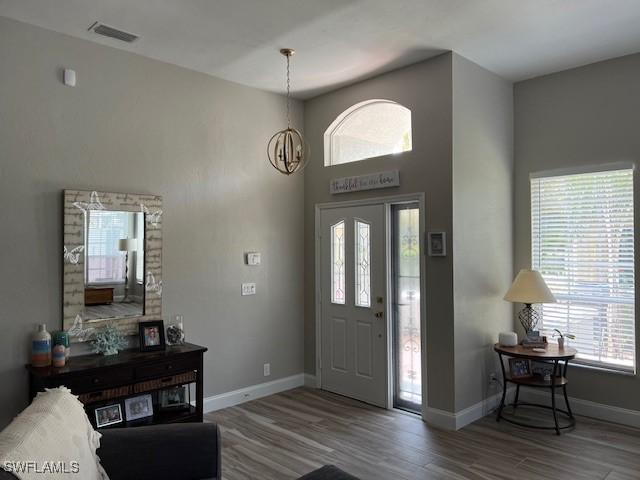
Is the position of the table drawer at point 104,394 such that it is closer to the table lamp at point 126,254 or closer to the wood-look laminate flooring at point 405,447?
the table lamp at point 126,254

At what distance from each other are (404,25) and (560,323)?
3.15 meters

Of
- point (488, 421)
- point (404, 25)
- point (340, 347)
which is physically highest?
point (404, 25)

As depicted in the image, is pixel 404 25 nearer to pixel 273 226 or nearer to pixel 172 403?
pixel 273 226

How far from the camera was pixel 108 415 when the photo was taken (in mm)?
3594

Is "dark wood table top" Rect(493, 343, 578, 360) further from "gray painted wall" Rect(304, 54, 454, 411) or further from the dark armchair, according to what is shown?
the dark armchair

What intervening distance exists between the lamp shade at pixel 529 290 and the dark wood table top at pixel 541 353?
17.0 inches

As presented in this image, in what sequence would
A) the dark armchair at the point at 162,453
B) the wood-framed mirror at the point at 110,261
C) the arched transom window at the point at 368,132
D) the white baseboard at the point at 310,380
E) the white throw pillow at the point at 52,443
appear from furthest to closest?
the white baseboard at the point at 310,380, the arched transom window at the point at 368,132, the wood-framed mirror at the point at 110,261, the dark armchair at the point at 162,453, the white throw pillow at the point at 52,443

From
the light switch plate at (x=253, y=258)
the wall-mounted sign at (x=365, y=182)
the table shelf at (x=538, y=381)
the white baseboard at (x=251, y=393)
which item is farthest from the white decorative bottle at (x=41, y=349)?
the table shelf at (x=538, y=381)

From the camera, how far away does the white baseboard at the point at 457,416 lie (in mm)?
4195

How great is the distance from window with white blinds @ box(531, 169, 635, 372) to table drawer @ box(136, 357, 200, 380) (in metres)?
3.41

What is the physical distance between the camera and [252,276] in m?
5.07

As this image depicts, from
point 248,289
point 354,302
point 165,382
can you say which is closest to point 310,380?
point 354,302

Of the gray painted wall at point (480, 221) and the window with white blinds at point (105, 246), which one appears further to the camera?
the gray painted wall at point (480, 221)

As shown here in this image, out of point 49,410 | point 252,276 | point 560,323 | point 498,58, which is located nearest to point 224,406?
point 252,276
